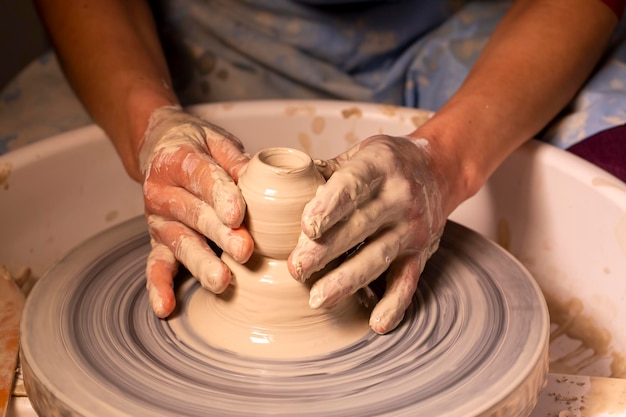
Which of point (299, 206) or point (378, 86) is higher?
point (299, 206)

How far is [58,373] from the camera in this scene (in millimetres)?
942

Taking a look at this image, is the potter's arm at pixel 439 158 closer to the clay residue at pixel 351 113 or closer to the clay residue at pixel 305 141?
the clay residue at pixel 351 113

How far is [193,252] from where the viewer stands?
3.36 feet

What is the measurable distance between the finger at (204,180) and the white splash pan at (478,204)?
18.6 inches

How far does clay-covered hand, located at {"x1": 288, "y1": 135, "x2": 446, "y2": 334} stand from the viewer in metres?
0.92

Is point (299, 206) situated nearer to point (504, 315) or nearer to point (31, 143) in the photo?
point (504, 315)

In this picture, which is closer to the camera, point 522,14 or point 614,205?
point 614,205

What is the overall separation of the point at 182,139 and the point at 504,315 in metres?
0.50

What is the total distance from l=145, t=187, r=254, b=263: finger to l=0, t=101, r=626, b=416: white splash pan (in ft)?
1.56

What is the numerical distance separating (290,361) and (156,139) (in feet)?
1.46

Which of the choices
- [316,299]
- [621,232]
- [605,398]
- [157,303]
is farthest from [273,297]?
[621,232]

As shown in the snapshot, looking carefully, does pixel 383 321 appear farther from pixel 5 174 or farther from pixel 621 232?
pixel 5 174

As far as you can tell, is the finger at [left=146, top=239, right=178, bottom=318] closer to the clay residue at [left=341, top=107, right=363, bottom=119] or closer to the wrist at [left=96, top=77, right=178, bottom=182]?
the wrist at [left=96, top=77, right=178, bottom=182]

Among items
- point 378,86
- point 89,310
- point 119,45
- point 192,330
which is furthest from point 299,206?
point 378,86
